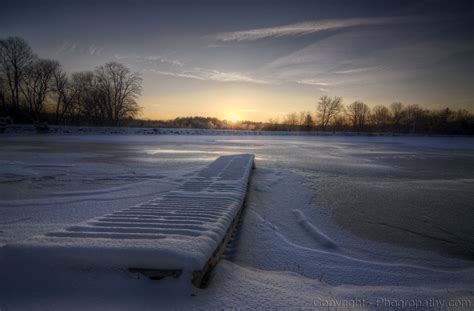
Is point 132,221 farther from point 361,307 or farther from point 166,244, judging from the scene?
point 361,307

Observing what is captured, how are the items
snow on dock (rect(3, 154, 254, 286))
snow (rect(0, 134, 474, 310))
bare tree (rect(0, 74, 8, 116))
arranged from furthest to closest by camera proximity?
bare tree (rect(0, 74, 8, 116)) < snow on dock (rect(3, 154, 254, 286)) < snow (rect(0, 134, 474, 310))

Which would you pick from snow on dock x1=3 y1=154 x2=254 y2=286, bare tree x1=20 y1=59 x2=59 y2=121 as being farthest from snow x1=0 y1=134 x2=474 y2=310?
bare tree x1=20 y1=59 x2=59 y2=121

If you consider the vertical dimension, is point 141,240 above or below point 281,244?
above

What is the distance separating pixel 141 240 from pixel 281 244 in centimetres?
188

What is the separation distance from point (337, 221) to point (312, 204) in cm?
94

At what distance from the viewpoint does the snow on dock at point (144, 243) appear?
2.01m

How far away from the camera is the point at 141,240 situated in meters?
2.30

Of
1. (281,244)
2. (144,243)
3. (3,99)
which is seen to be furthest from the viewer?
(3,99)

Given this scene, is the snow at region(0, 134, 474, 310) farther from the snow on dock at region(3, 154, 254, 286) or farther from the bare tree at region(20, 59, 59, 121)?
the bare tree at region(20, 59, 59, 121)

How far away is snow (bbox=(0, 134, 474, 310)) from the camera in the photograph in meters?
1.91

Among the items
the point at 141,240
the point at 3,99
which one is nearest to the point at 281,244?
the point at 141,240

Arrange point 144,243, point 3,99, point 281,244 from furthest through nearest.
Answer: point 3,99, point 281,244, point 144,243

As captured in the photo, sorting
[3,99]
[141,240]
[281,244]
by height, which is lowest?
[281,244]

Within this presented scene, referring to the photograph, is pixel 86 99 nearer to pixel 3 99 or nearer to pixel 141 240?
pixel 3 99
